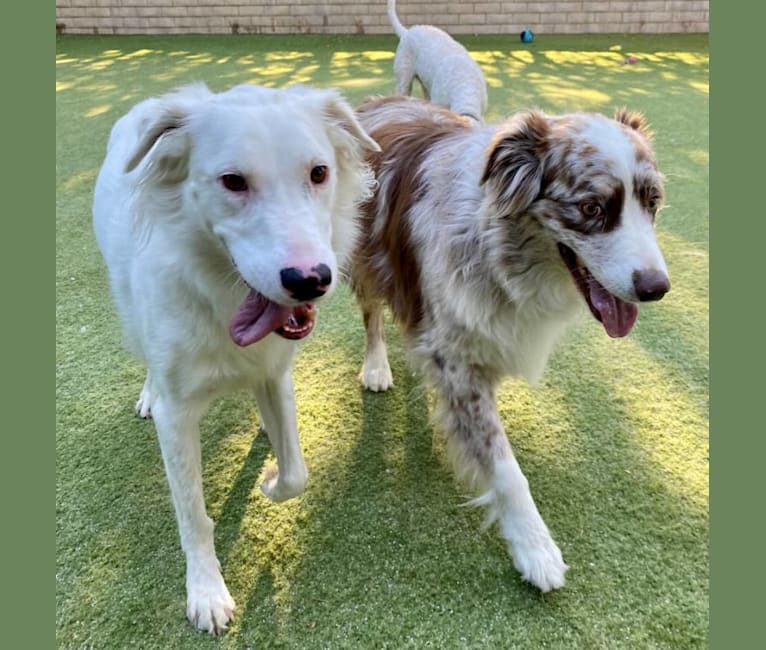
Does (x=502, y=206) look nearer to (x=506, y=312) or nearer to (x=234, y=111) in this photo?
(x=506, y=312)

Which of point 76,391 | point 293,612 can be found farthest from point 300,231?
point 76,391

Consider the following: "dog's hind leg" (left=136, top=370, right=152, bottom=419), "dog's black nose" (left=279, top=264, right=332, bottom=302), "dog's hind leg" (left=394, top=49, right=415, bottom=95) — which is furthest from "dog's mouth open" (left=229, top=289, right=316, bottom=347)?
"dog's hind leg" (left=394, top=49, right=415, bottom=95)

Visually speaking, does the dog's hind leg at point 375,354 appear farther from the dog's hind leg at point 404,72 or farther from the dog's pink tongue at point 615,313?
the dog's hind leg at point 404,72

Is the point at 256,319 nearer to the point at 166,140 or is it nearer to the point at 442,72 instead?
the point at 166,140

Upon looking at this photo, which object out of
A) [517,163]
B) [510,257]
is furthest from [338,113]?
[510,257]

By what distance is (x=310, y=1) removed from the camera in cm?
1264

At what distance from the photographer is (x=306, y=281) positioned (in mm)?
1475

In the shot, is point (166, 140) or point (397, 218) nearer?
point (166, 140)

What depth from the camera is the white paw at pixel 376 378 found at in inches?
123

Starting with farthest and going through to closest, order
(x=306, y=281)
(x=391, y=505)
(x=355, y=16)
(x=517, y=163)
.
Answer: (x=355, y=16)
(x=391, y=505)
(x=517, y=163)
(x=306, y=281)

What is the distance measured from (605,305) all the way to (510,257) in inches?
14.9

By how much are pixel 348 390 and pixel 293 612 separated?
1.22 meters

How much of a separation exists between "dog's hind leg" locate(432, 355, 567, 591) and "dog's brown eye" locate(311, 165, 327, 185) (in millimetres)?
1020

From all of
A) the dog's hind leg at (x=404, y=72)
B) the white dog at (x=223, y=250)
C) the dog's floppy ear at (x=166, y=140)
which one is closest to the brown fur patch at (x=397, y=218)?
the white dog at (x=223, y=250)
